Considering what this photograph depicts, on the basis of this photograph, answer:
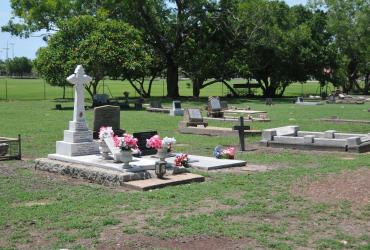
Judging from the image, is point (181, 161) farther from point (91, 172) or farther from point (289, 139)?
point (289, 139)

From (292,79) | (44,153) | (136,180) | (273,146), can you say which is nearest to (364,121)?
(273,146)

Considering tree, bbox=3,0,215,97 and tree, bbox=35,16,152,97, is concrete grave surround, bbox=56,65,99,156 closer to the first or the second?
tree, bbox=35,16,152,97

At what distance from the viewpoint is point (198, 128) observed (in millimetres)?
21797

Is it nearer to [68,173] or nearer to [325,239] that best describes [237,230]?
[325,239]

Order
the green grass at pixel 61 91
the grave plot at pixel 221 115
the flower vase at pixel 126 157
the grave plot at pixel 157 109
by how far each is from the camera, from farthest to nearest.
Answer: the green grass at pixel 61 91
the grave plot at pixel 157 109
the grave plot at pixel 221 115
the flower vase at pixel 126 157

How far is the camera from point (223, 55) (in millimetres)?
47469

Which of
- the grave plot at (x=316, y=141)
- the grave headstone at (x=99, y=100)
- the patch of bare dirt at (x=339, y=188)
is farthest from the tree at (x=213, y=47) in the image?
the patch of bare dirt at (x=339, y=188)

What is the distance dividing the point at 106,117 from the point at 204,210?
726 cm

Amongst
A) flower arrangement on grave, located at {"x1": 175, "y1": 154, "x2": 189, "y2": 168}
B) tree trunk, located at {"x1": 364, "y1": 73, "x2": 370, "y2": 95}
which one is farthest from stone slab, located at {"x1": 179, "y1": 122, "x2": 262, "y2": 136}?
tree trunk, located at {"x1": 364, "y1": 73, "x2": 370, "y2": 95}

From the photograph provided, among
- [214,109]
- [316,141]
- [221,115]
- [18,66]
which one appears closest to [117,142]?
[316,141]

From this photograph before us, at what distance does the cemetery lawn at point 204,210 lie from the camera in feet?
23.9

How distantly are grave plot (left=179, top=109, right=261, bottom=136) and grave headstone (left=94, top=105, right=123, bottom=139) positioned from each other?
6096mm

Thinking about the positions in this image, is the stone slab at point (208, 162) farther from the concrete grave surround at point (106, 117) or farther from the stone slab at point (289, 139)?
the stone slab at point (289, 139)

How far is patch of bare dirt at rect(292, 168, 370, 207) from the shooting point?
9.73m
